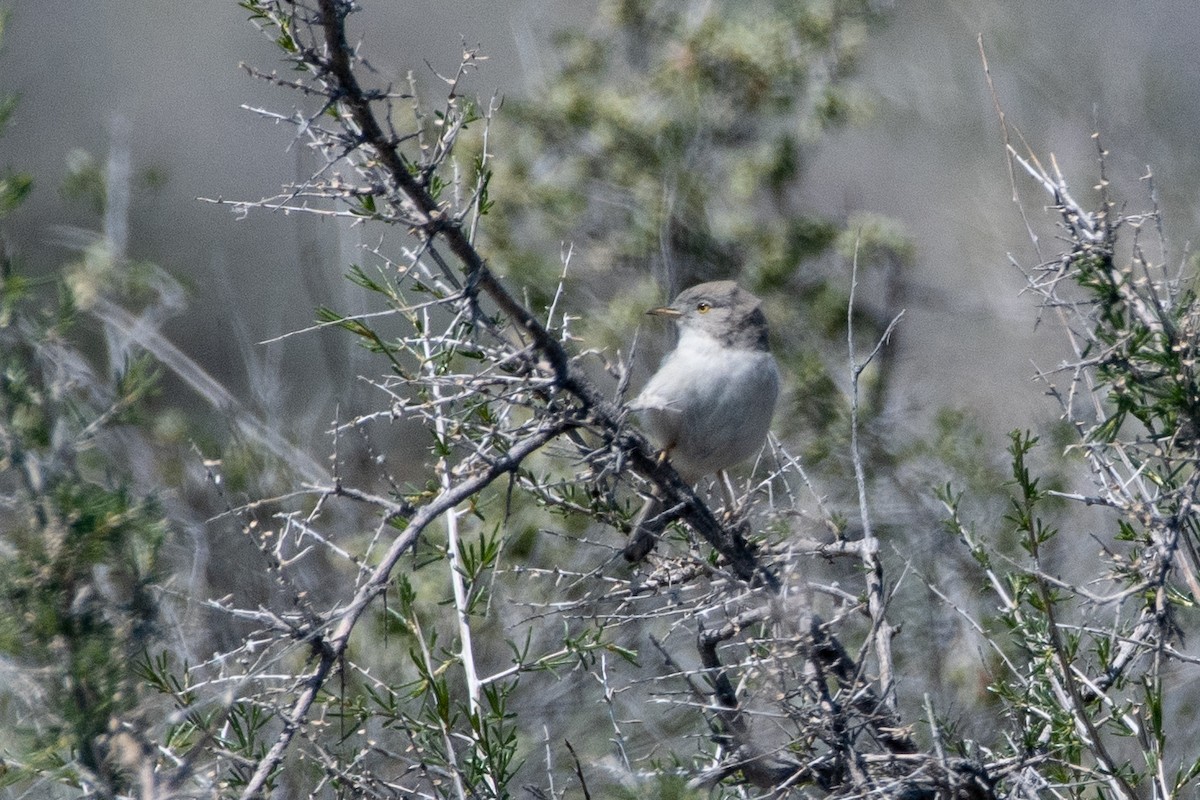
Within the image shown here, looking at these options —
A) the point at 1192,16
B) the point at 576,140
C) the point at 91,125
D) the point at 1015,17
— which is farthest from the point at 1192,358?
the point at 91,125

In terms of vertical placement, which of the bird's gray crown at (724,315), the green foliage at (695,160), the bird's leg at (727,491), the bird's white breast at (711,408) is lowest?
the bird's leg at (727,491)

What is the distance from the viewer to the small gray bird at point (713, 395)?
466cm

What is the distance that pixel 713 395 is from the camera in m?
4.70

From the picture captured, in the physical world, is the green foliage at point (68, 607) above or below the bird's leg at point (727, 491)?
above

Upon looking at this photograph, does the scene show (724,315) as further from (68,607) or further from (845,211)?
(845,211)

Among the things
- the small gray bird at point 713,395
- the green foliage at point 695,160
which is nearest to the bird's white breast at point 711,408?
the small gray bird at point 713,395

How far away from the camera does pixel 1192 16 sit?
13.0 meters

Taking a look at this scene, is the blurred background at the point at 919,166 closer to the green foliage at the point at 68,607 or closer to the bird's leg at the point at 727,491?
the bird's leg at the point at 727,491

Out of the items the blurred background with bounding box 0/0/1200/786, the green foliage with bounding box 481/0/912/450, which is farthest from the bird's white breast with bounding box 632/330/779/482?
the green foliage with bounding box 481/0/912/450

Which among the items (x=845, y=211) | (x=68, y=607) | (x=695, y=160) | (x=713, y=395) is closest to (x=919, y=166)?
(x=845, y=211)

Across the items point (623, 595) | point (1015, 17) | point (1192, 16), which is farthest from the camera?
point (1192, 16)

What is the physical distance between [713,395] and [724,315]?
536 mm

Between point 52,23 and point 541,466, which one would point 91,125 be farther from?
point 541,466

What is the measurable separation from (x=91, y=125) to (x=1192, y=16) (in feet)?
39.7
